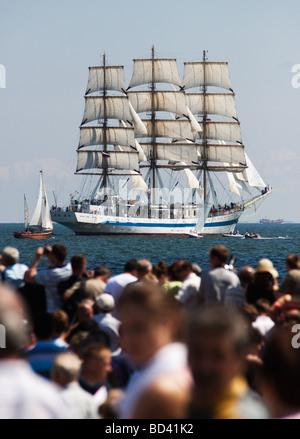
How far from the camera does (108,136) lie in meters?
→ 98.3

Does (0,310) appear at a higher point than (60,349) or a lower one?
higher

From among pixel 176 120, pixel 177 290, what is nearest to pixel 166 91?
pixel 176 120

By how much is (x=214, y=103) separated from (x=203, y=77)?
164 inches

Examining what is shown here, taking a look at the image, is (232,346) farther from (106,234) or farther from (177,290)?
(106,234)

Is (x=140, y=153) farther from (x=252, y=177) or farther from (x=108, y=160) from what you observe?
(x=252, y=177)

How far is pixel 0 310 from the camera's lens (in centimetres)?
344

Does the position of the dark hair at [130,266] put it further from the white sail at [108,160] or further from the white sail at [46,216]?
the white sail at [108,160]

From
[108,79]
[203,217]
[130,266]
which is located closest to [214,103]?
[108,79]

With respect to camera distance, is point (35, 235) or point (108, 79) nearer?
point (35, 235)

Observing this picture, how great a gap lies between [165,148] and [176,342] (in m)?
98.0

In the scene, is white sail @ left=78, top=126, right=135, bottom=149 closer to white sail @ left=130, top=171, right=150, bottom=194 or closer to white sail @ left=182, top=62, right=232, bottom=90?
white sail @ left=130, top=171, right=150, bottom=194

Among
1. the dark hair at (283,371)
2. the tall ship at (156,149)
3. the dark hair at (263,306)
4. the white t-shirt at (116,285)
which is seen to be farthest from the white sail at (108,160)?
the dark hair at (283,371)

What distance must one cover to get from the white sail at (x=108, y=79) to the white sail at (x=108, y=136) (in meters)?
5.43

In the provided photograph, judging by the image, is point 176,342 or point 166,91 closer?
point 176,342
